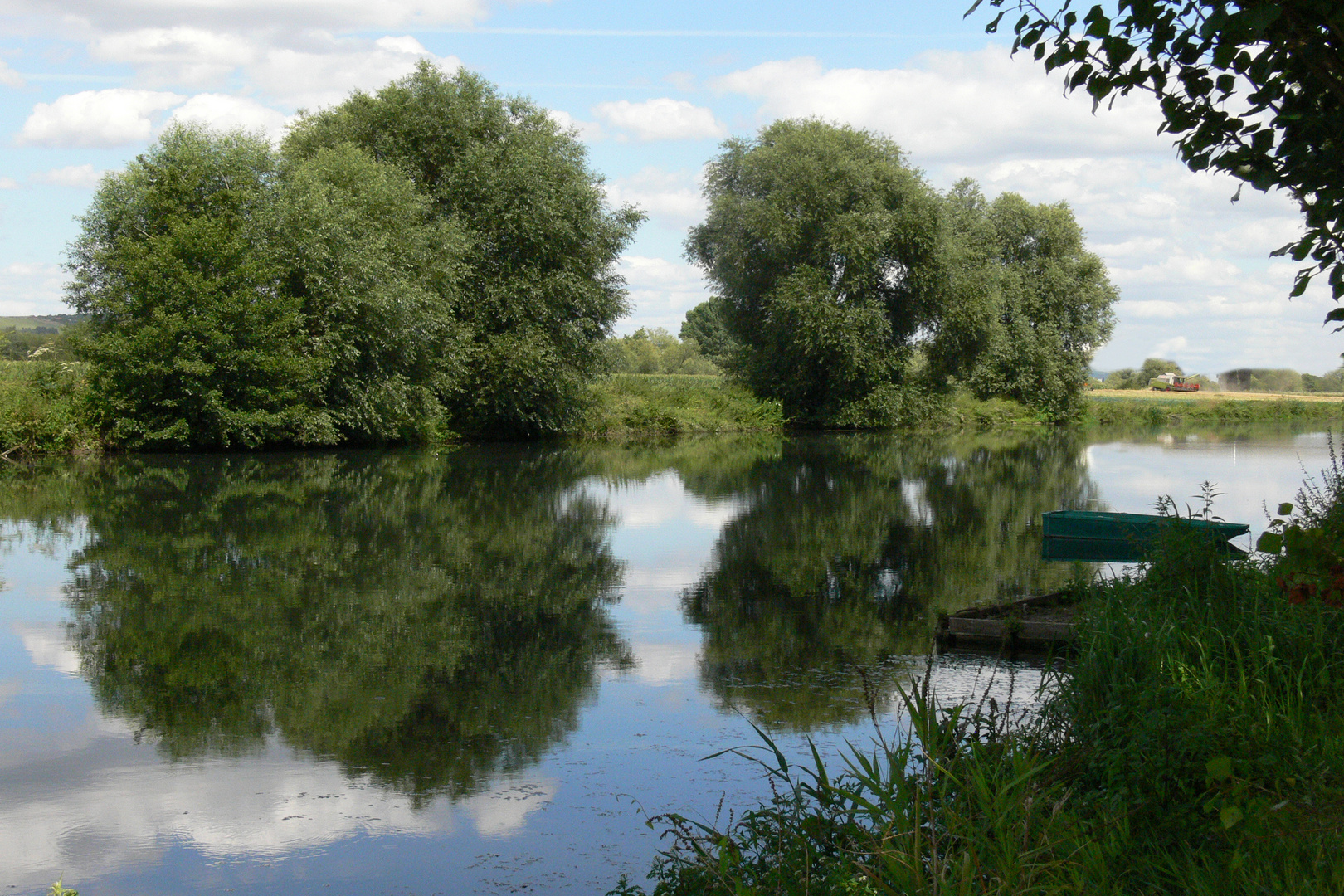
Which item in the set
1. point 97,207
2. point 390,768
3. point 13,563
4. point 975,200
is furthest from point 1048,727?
point 975,200

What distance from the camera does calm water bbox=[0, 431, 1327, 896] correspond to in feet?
18.1

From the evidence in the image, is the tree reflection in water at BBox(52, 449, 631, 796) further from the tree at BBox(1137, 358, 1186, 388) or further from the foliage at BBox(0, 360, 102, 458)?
the tree at BBox(1137, 358, 1186, 388)

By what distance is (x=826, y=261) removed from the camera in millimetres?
46406

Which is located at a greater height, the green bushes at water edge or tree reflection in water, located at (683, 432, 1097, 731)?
the green bushes at water edge

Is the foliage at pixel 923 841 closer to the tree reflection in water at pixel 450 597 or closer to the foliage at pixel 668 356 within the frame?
the tree reflection in water at pixel 450 597

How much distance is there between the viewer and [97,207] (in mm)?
31297

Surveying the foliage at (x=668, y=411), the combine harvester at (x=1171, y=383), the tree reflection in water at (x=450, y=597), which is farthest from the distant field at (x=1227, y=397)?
the tree reflection in water at (x=450, y=597)

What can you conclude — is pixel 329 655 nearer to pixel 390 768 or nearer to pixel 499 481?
pixel 390 768

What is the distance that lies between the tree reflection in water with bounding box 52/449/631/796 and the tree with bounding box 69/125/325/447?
30.2 feet

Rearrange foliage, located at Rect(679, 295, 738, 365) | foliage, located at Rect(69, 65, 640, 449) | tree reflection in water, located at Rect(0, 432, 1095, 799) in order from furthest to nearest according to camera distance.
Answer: foliage, located at Rect(679, 295, 738, 365) → foliage, located at Rect(69, 65, 640, 449) → tree reflection in water, located at Rect(0, 432, 1095, 799)

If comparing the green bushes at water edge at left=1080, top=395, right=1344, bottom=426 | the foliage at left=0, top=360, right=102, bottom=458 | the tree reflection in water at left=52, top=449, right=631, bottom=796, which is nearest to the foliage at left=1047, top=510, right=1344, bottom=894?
the tree reflection in water at left=52, top=449, right=631, bottom=796

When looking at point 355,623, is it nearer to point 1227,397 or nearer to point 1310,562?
point 1310,562

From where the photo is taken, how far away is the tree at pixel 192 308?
28.7 metres

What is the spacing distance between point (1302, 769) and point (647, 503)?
16.5 meters
